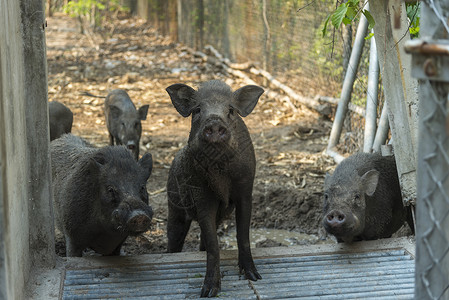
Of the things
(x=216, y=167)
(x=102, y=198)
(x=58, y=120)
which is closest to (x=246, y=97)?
(x=216, y=167)

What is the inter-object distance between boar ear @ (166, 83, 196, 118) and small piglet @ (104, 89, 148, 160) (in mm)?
4149

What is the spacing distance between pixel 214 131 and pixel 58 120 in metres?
4.75

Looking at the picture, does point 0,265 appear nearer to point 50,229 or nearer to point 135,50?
point 50,229

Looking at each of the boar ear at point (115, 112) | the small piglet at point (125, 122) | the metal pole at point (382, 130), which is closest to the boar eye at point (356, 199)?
the metal pole at point (382, 130)

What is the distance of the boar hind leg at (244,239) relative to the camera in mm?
4596

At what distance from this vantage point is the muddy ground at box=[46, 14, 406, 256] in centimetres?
705

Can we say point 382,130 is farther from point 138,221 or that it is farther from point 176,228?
point 138,221

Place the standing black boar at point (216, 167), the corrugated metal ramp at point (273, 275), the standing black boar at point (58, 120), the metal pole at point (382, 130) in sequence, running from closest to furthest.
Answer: the corrugated metal ramp at point (273, 275)
the standing black boar at point (216, 167)
the metal pole at point (382, 130)
the standing black boar at point (58, 120)

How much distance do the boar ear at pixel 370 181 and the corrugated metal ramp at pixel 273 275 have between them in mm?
511

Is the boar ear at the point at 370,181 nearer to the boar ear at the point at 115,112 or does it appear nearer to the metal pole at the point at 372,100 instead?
the metal pole at the point at 372,100

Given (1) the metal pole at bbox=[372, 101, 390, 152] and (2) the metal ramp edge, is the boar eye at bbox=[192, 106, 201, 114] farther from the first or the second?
(1) the metal pole at bbox=[372, 101, 390, 152]

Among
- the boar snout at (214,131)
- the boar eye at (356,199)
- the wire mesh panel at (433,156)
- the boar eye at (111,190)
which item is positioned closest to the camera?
the wire mesh panel at (433,156)

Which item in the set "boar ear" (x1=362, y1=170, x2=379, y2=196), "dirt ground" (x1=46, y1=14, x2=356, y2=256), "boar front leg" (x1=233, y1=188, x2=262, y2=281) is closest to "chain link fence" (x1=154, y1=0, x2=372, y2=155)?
"dirt ground" (x1=46, y1=14, x2=356, y2=256)

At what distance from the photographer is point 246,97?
189 inches
